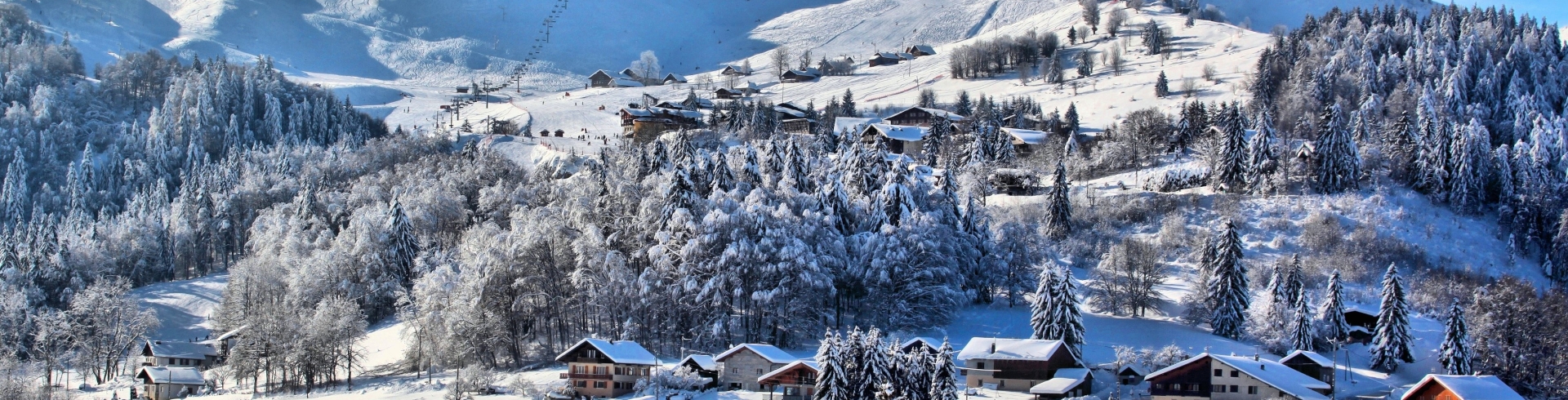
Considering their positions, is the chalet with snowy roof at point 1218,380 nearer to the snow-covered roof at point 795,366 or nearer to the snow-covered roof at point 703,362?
the snow-covered roof at point 795,366

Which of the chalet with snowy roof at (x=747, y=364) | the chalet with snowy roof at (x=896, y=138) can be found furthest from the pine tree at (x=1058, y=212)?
the chalet with snowy roof at (x=747, y=364)

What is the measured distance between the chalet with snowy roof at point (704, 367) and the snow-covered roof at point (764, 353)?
1.53 feet

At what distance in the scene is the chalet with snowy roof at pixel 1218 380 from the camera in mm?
52656

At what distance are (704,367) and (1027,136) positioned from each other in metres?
54.7

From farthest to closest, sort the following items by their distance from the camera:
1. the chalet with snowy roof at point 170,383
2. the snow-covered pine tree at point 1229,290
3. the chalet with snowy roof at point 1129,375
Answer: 1. the snow-covered pine tree at point 1229,290
2. the chalet with snowy roof at point 170,383
3. the chalet with snowy roof at point 1129,375

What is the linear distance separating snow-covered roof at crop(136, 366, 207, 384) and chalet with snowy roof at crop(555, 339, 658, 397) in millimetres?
22785

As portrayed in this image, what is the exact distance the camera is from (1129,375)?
58.2 meters

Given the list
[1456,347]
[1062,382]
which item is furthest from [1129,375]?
[1456,347]

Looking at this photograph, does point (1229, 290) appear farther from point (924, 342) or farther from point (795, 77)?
point (795, 77)

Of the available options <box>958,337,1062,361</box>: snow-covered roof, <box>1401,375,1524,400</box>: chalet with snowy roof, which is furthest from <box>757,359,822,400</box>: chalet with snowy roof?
<box>1401,375,1524,400</box>: chalet with snowy roof

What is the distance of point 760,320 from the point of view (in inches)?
2496

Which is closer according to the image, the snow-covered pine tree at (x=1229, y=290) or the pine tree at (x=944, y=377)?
the pine tree at (x=944, y=377)

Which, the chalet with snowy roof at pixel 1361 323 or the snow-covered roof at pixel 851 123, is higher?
the snow-covered roof at pixel 851 123

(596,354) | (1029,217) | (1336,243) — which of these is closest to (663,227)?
(596,354)
